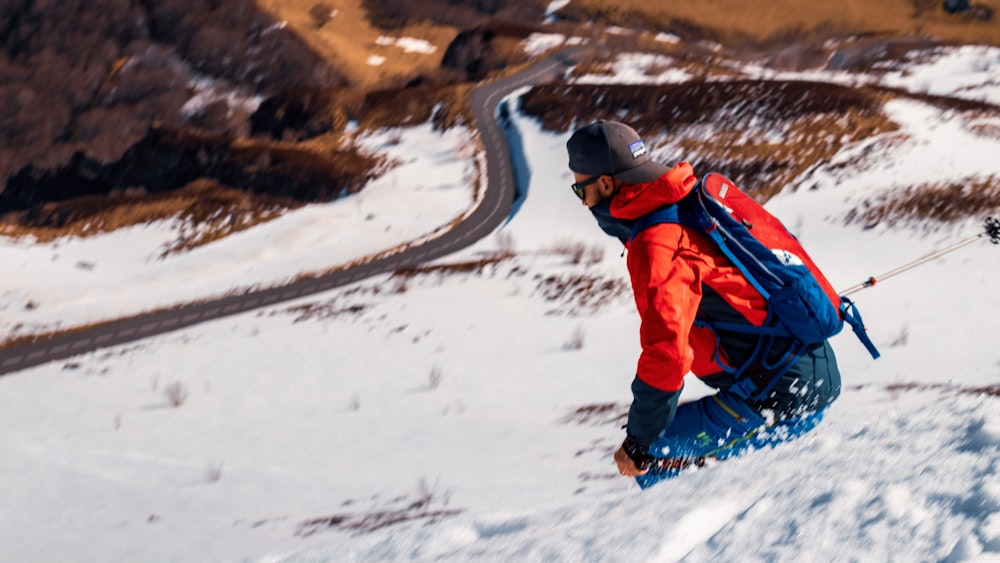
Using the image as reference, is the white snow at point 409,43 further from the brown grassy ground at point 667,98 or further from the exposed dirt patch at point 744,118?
the exposed dirt patch at point 744,118

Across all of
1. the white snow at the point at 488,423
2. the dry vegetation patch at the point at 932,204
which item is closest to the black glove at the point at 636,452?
the white snow at the point at 488,423

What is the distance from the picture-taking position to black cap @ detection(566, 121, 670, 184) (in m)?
3.95

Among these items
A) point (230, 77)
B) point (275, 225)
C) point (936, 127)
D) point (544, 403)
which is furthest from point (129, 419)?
point (230, 77)

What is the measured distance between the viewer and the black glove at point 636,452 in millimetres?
4262

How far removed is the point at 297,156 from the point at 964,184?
1180 inches

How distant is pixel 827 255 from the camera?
20.3 m

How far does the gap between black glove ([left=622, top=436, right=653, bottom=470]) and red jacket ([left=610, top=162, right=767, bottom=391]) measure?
552 mm

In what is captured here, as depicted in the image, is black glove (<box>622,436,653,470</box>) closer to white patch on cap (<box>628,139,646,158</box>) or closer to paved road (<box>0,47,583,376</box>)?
white patch on cap (<box>628,139,646,158</box>)

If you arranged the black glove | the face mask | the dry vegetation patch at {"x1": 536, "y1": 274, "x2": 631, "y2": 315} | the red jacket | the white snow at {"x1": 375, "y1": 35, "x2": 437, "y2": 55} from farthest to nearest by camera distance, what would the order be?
1. the white snow at {"x1": 375, "y1": 35, "x2": 437, "y2": 55}
2. the dry vegetation patch at {"x1": 536, "y1": 274, "x2": 631, "y2": 315}
3. the black glove
4. the face mask
5. the red jacket

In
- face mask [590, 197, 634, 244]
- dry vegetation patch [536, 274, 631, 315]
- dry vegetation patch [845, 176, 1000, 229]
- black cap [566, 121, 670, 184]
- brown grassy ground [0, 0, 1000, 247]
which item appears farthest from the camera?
brown grassy ground [0, 0, 1000, 247]

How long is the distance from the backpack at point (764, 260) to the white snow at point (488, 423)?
729mm

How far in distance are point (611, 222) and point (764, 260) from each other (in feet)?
2.63

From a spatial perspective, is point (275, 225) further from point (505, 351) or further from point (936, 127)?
point (936, 127)

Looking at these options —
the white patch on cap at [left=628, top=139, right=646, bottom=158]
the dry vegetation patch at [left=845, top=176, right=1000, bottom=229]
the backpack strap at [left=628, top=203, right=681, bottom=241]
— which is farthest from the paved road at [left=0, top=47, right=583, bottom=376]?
the backpack strap at [left=628, top=203, right=681, bottom=241]
